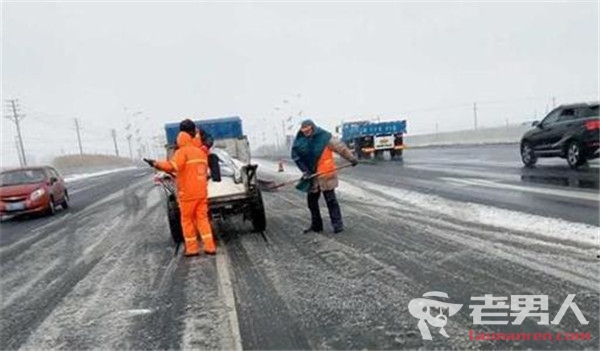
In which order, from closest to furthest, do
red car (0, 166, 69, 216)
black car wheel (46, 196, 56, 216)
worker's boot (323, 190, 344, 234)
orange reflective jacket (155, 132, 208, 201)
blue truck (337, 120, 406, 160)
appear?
orange reflective jacket (155, 132, 208, 201) → worker's boot (323, 190, 344, 234) → red car (0, 166, 69, 216) → black car wheel (46, 196, 56, 216) → blue truck (337, 120, 406, 160)

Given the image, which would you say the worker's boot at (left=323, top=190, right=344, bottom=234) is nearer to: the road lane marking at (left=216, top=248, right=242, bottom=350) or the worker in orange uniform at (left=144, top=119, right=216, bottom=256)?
the road lane marking at (left=216, top=248, right=242, bottom=350)

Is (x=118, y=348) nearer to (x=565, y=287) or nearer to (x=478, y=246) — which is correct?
(x=565, y=287)

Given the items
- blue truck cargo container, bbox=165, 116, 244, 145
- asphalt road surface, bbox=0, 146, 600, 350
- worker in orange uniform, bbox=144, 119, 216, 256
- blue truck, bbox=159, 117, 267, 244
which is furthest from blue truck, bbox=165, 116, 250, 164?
worker in orange uniform, bbox=144, 119, 216, 256

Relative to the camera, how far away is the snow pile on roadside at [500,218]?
8.21 m

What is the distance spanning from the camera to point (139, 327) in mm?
5508

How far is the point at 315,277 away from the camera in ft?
22.4

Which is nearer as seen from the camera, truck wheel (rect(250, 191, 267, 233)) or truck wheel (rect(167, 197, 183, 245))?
truck wheel (rect(167, 197, 183, 245))

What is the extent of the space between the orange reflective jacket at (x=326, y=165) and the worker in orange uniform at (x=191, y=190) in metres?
1.97

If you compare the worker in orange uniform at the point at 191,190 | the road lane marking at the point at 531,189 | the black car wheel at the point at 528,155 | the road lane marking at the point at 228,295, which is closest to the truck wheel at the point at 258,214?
the road lane marking at the point at 228,295

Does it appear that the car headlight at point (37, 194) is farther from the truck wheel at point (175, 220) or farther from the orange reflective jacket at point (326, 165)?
the orange reflective jacket at point (326, 165)

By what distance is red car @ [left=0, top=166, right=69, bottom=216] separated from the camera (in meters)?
17.2

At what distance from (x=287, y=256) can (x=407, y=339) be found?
3.61m

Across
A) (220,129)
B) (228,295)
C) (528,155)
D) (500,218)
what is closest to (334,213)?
(500,218)

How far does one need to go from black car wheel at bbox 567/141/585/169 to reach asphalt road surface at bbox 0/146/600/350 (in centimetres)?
420
